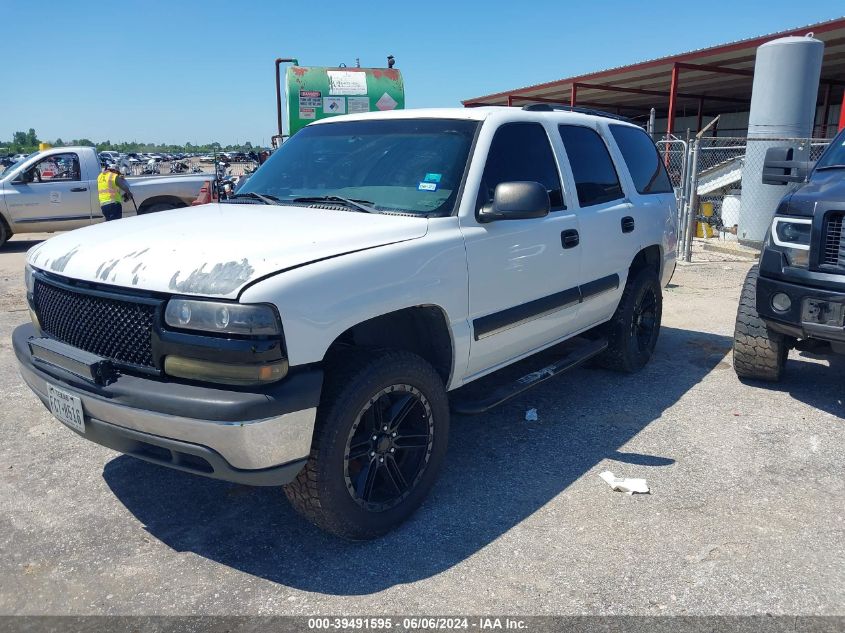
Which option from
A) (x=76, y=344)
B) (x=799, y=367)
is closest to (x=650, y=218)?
(x=799, y=367)

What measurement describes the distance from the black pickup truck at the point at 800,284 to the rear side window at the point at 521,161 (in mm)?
1571

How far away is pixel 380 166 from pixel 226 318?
1.55 metres

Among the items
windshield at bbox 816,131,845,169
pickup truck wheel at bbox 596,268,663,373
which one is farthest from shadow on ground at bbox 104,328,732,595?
windshield at bbox 816,131,845,169

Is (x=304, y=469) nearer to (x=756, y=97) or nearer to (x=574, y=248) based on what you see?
(x=574, y=248)

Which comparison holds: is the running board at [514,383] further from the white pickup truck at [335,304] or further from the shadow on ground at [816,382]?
the shadow on ground at [816,382]

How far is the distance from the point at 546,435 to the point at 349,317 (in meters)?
1.95

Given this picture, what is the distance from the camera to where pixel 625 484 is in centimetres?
348

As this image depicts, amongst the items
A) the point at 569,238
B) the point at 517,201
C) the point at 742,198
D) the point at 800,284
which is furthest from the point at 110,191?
the point at 742,198

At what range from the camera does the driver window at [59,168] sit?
12.5 metres

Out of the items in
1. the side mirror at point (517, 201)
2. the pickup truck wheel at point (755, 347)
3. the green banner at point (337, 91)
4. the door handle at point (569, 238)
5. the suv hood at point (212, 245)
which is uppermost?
the green banner at point (337, 91)

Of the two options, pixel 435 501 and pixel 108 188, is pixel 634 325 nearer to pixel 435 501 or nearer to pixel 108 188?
pixel 435 501

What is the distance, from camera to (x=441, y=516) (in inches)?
126

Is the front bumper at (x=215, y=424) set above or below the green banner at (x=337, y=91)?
below

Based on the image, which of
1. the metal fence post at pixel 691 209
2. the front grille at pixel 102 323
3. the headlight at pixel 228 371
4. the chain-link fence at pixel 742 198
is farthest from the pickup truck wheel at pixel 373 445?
the metal fence post at pixel 691 209
